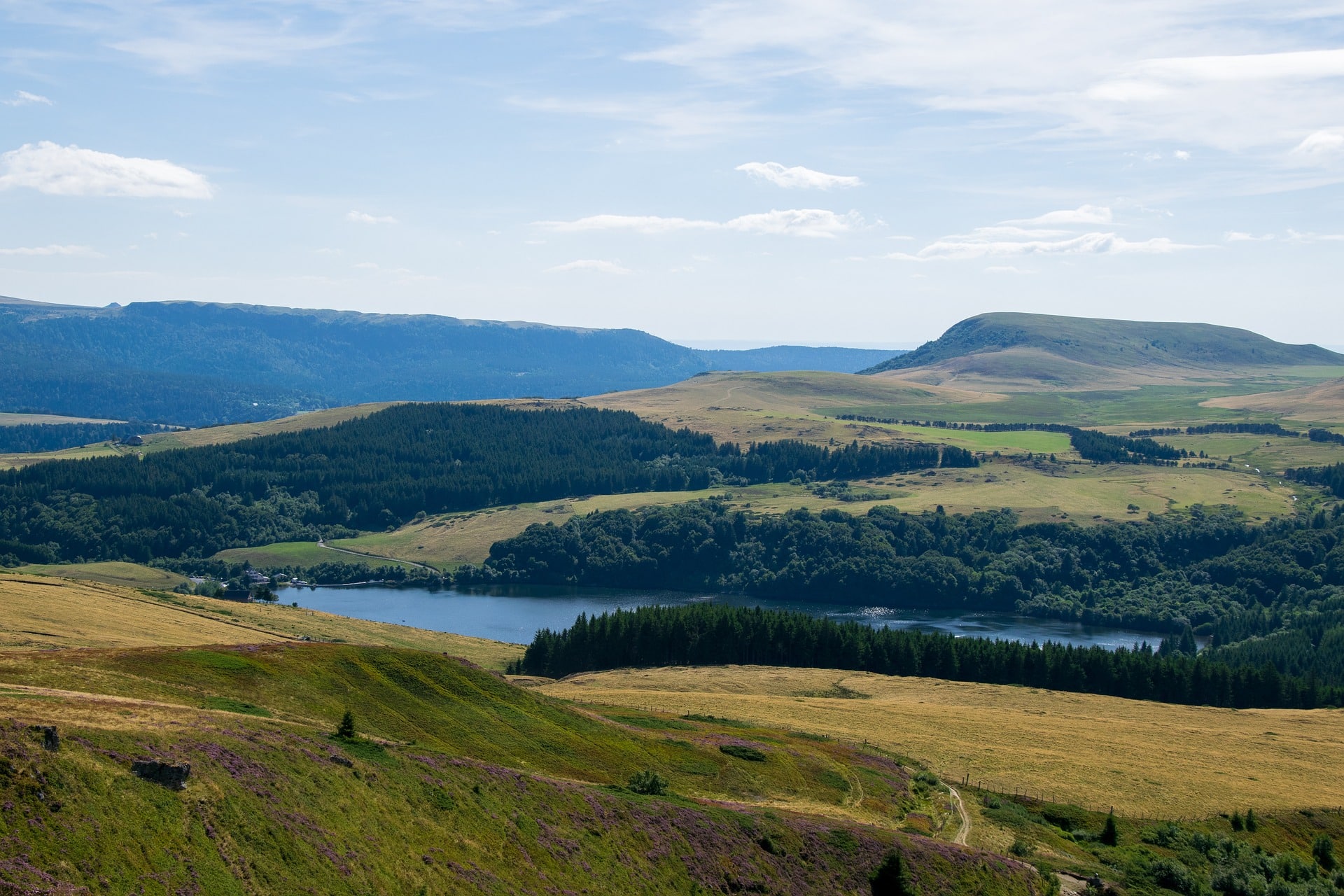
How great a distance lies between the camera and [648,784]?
64.2m

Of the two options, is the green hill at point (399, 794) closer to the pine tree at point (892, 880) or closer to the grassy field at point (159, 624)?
the pine tree at point (892, 880)

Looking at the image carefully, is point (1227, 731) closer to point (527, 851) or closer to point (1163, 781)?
point (1163, 781)

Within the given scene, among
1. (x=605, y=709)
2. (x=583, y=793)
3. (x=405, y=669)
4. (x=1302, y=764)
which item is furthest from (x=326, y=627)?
(x=1302, y=764)

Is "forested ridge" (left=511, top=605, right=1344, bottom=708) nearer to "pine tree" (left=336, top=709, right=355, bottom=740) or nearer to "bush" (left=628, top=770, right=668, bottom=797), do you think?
"bush" (left=628, top=770, right=668, bottom=797)

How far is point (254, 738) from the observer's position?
5109 centimetres

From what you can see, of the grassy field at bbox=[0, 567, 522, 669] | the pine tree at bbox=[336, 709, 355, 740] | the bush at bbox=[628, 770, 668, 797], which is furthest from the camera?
the grassy field at bbox=[0, 567, 522, 669]

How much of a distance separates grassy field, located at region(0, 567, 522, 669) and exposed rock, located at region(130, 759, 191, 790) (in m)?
46.5

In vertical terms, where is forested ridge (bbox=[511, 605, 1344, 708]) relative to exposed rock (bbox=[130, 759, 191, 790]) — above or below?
below

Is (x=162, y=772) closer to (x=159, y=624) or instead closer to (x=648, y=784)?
(x=648, y=784)

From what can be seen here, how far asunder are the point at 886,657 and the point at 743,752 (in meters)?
79.7

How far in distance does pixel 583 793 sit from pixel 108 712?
72.9 feet

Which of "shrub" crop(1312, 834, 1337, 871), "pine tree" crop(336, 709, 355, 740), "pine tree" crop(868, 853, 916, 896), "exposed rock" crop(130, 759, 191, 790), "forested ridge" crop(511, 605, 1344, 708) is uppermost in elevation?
"exposed rock" crop(130, 759, 191, 790)

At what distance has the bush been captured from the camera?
64062mm

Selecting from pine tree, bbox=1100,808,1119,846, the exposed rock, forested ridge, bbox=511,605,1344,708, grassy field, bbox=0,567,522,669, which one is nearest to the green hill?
the exposed rock
